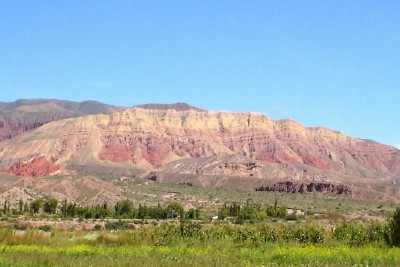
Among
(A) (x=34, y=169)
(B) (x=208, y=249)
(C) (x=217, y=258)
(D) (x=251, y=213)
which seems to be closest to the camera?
(C) (x=217, y=258)

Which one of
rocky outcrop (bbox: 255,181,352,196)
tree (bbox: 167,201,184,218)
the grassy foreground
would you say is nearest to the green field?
the grassy foreground

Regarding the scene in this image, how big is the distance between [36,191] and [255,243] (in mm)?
73360

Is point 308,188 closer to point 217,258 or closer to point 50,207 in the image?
point 50,207

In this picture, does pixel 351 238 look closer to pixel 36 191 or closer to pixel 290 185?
pixel 36 191

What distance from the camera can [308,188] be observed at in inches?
5305

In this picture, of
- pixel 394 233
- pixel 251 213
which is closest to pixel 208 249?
pixel 394 233

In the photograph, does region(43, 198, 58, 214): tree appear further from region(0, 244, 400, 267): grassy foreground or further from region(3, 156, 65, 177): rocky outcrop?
region(3, 156, 65, 177): rocky outcrop

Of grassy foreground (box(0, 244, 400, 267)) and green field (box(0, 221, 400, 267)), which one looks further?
green field (box(0, 221, 400, 267))

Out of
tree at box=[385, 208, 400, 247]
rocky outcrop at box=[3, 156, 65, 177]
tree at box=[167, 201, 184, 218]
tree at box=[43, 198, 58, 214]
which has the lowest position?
tree at box=[43, 198, 58, 214]

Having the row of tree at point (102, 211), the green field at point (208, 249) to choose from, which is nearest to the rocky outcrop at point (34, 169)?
the row of tree at point (102, 211)

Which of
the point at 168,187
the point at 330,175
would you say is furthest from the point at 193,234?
the point at 330,175

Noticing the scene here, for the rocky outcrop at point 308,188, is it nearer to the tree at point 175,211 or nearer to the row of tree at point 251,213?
the row of tree at point 251,213

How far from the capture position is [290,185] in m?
137

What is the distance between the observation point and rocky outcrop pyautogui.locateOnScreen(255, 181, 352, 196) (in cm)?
13212
